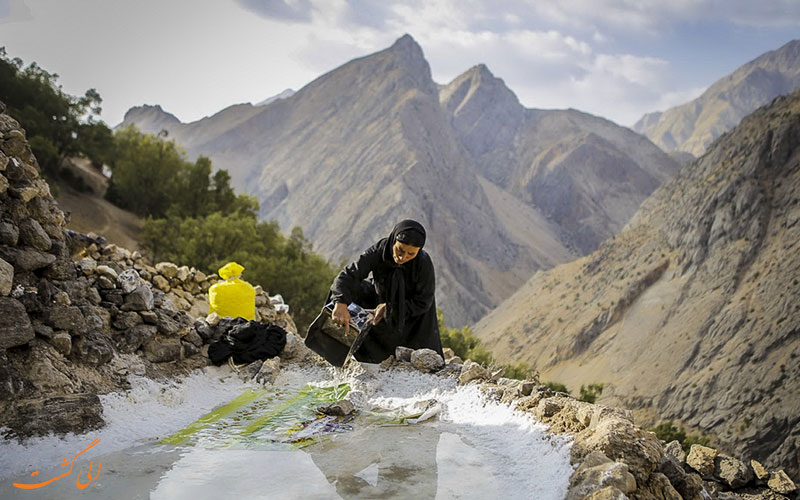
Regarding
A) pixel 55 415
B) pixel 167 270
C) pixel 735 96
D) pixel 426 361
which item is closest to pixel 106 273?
pixel 55 415

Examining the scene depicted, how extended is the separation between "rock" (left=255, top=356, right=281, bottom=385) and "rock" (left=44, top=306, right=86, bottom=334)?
1.51m

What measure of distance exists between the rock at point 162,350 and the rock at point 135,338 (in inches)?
2.4

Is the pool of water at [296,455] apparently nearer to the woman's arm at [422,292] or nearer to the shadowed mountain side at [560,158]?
the woman's arm at [422,292]

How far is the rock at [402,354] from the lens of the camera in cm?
504

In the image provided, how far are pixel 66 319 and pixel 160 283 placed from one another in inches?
198

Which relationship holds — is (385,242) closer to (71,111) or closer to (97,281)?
(97,281)

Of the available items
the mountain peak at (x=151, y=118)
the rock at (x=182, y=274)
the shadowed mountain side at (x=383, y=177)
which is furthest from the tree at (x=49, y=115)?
the mountain peak at (x=151, y=118)

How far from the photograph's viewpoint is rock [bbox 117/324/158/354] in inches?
188

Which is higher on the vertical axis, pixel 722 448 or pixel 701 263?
pixel 701 263

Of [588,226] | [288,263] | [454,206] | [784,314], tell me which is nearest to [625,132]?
[588,226]

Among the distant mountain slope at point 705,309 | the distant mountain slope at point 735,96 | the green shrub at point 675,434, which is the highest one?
the distant mountain slope at point 735,96

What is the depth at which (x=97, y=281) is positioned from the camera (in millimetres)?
5215

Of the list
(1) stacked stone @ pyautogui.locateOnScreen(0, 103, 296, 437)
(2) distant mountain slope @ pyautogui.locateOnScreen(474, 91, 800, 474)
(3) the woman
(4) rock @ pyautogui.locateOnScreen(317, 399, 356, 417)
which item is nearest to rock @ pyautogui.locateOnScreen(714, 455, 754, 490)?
(3) the woman

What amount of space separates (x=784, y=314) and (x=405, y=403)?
89.9 ft
